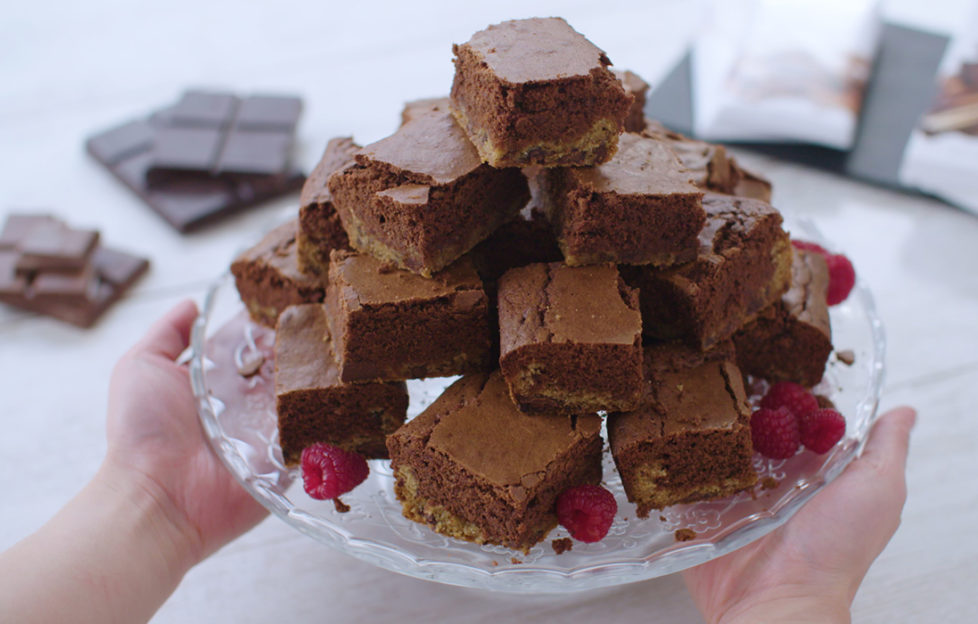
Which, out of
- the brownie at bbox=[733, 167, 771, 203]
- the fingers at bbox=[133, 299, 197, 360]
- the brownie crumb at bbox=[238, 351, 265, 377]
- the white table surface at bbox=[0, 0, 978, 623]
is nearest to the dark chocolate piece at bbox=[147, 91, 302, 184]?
the white table surface at bbox=[0, 0, 978, 623]

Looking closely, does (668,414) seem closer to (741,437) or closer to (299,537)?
(741,437)

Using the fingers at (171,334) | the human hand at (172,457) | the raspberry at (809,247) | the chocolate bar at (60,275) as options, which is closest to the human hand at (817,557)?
the raspberry at (809,247)

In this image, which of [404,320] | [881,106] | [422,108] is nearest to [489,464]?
[404,320]

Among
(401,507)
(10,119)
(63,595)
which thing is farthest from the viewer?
(10,119)

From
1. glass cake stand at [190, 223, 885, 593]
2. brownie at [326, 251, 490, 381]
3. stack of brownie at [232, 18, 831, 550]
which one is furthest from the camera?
brownie at [326, 251, 490, 381]

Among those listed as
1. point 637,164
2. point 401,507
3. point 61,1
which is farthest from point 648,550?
point 61,1

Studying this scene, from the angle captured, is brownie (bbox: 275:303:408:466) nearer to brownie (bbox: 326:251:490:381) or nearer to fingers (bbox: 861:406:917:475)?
brownie (bbox: 326:251:490:381)
